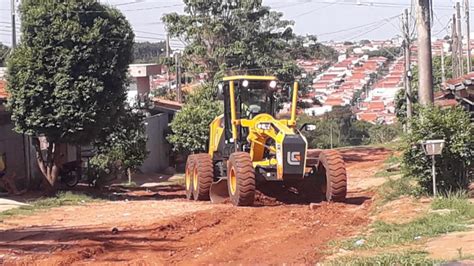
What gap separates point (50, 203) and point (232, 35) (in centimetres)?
2199

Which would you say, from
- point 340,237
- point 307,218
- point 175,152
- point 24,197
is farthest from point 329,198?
point 175,152

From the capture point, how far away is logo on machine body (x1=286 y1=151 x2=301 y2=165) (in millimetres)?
17328

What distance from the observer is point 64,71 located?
22000 mm

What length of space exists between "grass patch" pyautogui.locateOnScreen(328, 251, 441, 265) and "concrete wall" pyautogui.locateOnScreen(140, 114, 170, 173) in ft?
86.7

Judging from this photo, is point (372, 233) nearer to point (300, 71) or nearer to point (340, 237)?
point (340, 237)

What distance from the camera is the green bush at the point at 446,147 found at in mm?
15414

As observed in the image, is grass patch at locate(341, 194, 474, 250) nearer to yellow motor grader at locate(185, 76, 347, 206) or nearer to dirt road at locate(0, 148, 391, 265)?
dirt road at locate(0, 148, 391, 265)

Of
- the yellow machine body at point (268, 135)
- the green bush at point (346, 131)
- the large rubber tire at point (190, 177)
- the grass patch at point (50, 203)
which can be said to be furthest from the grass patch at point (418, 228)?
the green bush at point (346, 131)

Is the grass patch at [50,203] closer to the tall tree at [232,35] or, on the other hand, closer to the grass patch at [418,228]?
the grass patch at [418,228]

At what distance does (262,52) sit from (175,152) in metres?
7.11

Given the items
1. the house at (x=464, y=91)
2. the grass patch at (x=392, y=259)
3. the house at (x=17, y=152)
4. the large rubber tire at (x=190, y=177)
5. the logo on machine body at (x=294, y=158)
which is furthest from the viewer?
the house at (x=17, y=152)

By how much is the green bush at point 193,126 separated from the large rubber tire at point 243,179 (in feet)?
53.0

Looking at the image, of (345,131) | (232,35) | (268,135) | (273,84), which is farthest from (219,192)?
(345,131)

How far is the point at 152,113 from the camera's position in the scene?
127 ft
